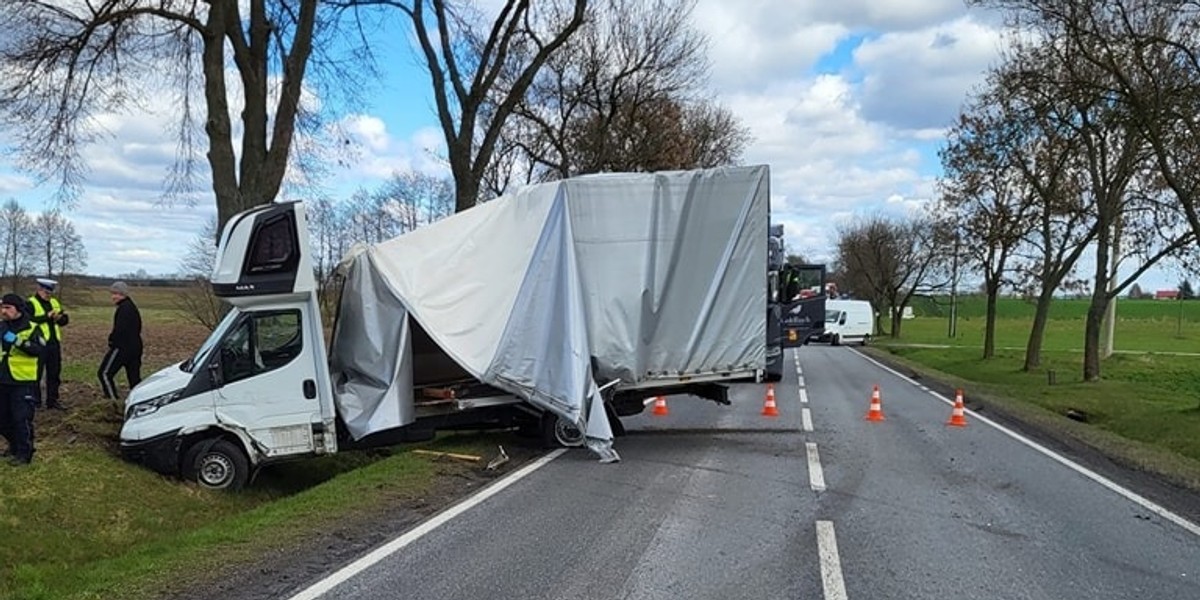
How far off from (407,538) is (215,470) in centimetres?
369

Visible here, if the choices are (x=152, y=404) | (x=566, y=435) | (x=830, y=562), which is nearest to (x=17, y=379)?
(x=152, y=404)

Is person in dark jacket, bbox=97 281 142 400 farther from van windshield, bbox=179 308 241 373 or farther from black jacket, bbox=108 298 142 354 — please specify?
van windshield, bbox=179 308 241 373

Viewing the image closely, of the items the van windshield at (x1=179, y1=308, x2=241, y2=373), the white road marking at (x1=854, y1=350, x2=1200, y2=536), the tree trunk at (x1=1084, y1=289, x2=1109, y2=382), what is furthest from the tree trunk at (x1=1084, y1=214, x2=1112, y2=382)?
the van windshield at (x1=179, y1=308, x2=241, y2=373)

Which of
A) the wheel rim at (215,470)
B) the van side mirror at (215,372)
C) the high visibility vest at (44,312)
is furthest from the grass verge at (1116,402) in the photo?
the high visibility vest at (44,312)

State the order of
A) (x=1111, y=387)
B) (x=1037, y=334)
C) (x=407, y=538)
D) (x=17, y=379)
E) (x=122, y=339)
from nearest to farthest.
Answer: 1. (x=407, y=538)
2. (x=17, y=379)
3. (x=122, y=339)
4. (x=1111, y=387)
5. (x=1037, y=334)

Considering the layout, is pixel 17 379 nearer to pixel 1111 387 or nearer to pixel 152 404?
pixel 152 404

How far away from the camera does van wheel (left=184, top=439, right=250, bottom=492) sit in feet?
31.4

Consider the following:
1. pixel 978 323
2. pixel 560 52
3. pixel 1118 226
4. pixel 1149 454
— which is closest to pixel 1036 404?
pixel 1149 454

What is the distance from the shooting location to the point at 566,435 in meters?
11.8

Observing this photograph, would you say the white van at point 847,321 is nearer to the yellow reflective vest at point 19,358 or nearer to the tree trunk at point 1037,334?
the tree trunk at point 1037,334

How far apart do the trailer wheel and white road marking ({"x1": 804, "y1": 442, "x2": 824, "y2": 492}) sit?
2900 millimetres

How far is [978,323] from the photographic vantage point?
87625 millimetres

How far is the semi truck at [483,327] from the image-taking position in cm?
973

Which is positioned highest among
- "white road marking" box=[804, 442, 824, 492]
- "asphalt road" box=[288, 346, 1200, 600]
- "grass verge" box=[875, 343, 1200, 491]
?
"white road marking" box=[804, 442, 824, 492]
